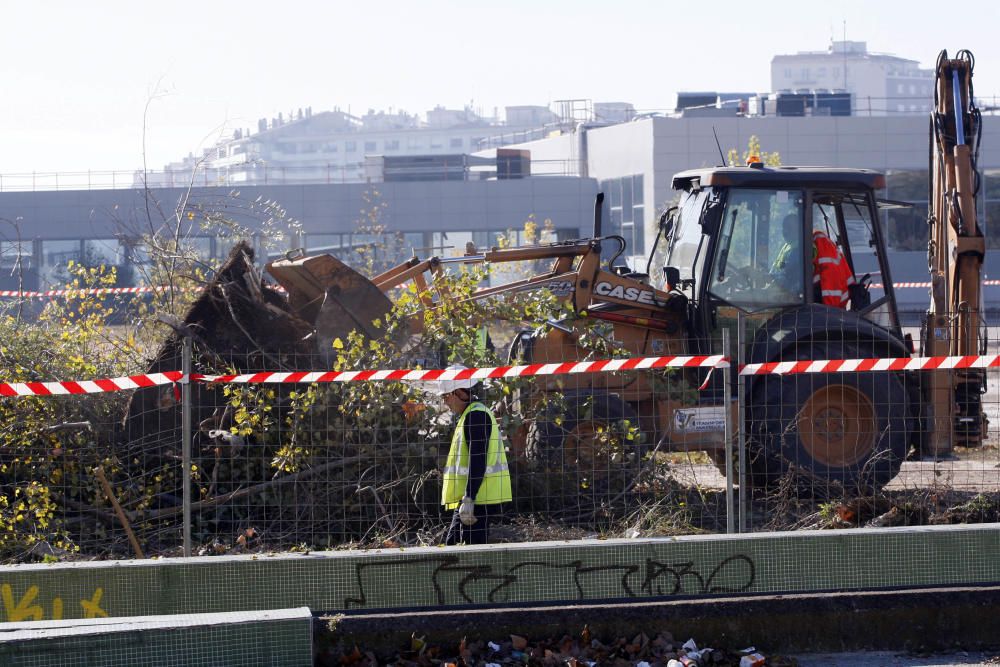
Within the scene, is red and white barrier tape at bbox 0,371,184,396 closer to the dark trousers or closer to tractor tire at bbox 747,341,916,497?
the dark trousers

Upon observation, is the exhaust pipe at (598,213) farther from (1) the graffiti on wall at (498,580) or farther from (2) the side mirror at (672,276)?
(1) the graffiti on wall at (498,580)

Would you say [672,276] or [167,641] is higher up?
[672,276]

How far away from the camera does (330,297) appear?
31.2ft

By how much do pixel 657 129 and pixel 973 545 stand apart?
110 feet

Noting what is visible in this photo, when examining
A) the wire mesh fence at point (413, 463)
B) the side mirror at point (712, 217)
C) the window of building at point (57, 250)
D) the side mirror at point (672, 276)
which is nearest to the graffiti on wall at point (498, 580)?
the wire mesh fence at point (413, 463)

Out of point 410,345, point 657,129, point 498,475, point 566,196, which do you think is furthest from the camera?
point 566,196

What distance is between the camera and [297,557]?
6.28 meters

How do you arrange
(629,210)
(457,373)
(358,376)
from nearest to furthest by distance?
(457,373)
(358,376)
(629,210)

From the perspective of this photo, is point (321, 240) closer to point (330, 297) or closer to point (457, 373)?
point (330, 297)

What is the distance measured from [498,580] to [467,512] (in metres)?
0.88

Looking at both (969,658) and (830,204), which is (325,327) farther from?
(969,658)

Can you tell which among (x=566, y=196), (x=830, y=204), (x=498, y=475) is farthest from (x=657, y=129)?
(x=498, y=475)

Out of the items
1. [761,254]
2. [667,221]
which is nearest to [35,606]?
[761,254]

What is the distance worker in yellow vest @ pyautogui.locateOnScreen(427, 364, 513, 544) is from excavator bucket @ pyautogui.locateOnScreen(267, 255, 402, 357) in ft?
7.30
